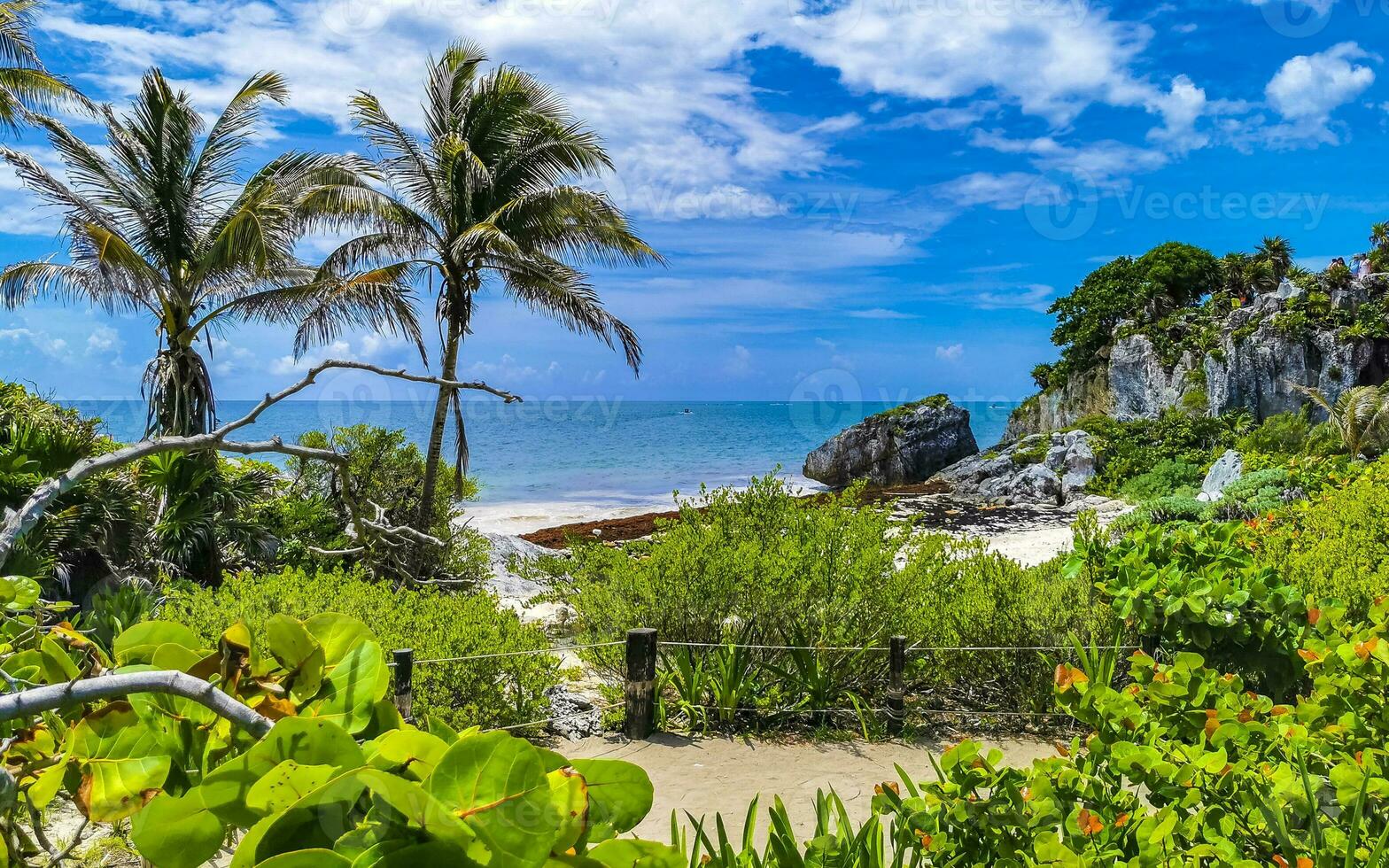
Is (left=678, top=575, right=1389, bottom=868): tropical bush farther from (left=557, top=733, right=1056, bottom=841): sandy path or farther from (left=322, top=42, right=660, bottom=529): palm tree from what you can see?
(left=322, top=42, right=660, bottom=529): palm tree

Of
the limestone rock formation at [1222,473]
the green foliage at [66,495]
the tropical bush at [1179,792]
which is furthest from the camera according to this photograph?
the limestone rock formation at [1222,473]

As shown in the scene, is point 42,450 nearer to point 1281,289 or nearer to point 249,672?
point 249,672

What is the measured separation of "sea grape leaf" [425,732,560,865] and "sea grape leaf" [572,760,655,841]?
0.09 metres

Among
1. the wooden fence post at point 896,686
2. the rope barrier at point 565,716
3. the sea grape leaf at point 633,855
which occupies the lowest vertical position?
the rope barrier at point 565,716

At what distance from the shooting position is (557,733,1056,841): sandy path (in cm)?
529

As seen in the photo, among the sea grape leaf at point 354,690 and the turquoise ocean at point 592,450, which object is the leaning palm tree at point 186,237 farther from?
the sea grape leaf at point 354,690

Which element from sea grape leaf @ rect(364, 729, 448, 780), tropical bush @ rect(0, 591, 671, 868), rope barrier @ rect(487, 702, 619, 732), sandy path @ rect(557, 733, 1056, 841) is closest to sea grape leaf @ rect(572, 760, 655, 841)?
tropical bush @ rect(0, 591, 671, 868)

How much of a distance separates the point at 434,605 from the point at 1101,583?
4.94m

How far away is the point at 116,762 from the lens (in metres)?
0.87

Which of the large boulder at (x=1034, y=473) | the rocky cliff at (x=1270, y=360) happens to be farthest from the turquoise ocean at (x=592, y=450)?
the rocky cliff at (x=1270, y=360)

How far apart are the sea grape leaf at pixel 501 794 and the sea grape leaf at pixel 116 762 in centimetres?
42

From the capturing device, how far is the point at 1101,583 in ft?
17.8

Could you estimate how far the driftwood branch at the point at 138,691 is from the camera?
0.71 m

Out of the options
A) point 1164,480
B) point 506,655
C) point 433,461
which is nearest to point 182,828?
point 506,655
